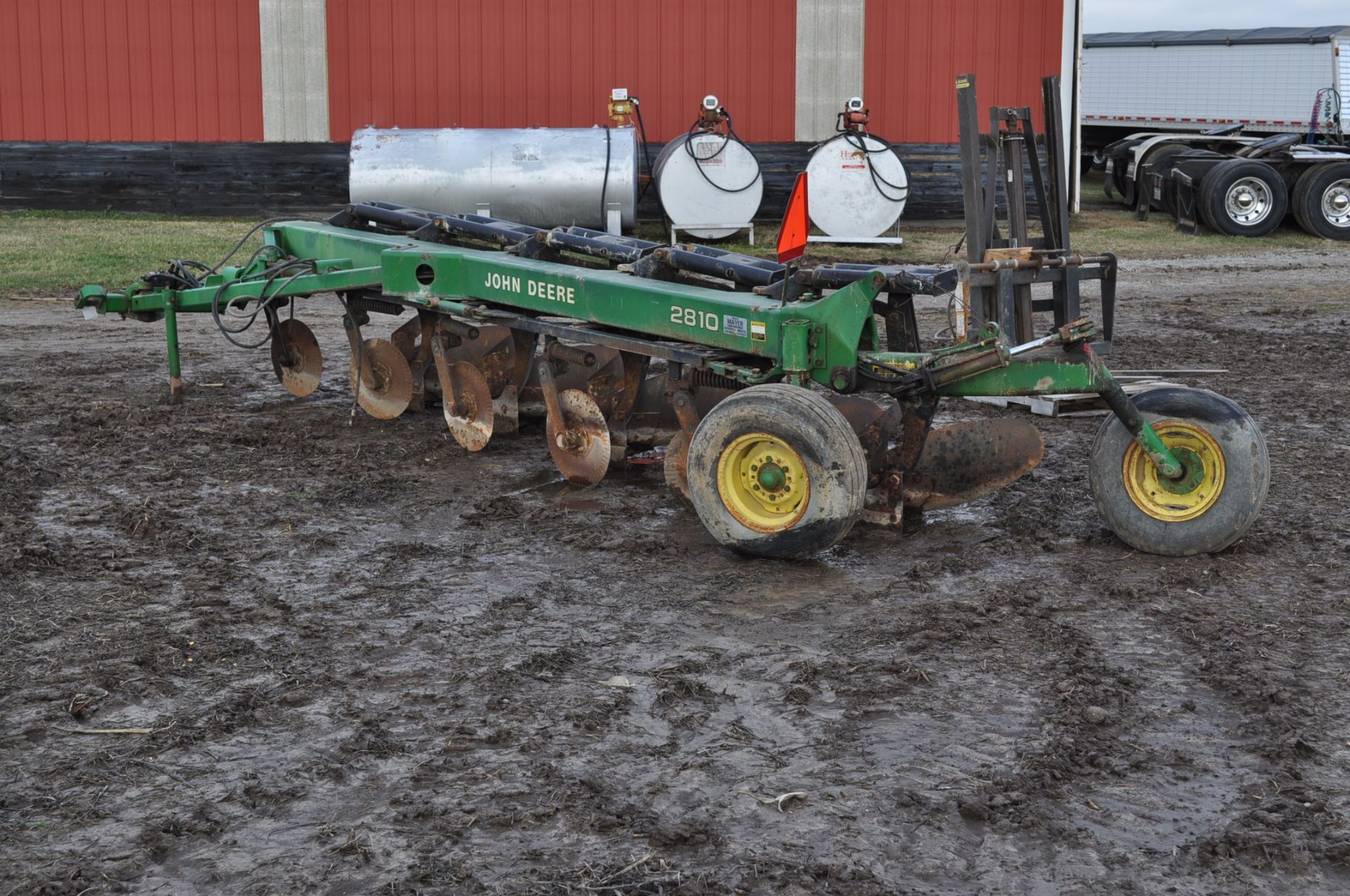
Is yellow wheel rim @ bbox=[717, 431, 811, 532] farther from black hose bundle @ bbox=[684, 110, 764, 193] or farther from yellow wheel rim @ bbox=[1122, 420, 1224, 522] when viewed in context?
black hose bundle @ bbox=[684, 110, 764, 193]

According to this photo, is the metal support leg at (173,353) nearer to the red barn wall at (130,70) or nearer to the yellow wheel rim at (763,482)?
the yellow wheel rim at (763,482)

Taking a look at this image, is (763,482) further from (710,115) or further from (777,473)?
(710,115)

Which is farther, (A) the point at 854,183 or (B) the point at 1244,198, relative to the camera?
(B) the point at 1244,198

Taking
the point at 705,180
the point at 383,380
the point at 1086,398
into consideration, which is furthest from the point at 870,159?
the point at 1086,398

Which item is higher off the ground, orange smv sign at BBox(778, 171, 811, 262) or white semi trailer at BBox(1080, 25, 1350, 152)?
white semi trailer at BBox(1080, 25, 1350, 152)

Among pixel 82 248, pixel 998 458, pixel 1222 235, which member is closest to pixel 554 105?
pixel 82 248

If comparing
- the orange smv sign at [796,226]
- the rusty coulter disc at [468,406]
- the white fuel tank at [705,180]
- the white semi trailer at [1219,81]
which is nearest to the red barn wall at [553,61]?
the white fuel tank at [705,180]

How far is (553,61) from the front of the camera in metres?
18.3

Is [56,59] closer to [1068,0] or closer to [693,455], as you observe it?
[1068,0]

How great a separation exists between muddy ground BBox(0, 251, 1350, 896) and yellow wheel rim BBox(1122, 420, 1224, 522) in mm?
206

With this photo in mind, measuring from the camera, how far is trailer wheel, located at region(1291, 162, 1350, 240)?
1852cm

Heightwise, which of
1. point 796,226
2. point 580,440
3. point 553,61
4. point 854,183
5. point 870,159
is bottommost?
point 580,440

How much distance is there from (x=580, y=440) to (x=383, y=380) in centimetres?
165

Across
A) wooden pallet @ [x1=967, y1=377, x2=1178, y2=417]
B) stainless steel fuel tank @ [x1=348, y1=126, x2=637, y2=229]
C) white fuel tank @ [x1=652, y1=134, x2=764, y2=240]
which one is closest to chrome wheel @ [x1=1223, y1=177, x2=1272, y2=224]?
white fuel tank @ [x1=652, y1=134, x2=764, y2=240]
